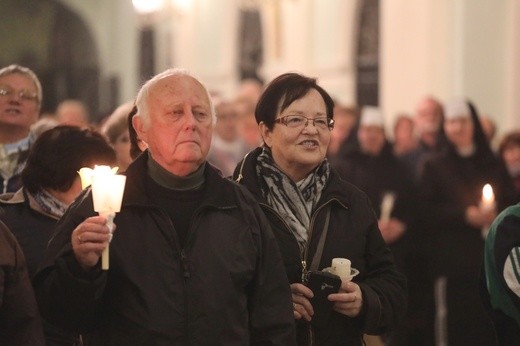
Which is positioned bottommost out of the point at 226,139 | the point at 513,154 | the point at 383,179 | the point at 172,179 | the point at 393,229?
the point at 393,229

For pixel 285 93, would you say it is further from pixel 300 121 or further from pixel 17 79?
pixel 17 79

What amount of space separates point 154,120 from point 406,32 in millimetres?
13530

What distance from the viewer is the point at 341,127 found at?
12.9 metres

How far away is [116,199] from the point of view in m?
4.55

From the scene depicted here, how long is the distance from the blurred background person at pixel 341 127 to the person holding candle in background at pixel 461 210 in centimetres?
216

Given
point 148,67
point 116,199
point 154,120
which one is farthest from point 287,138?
point 148,67

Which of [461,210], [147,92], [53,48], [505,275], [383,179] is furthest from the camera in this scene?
[53,48]

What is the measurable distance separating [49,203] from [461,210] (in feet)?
15.6

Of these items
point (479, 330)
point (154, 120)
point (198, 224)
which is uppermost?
point (154, 120)

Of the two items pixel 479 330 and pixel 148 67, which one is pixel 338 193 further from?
pixel 148 67

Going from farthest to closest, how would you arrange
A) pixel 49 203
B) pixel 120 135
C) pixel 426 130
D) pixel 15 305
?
pixel 426 130 → pixel 120 135 → pixel 49 203 → pixel 15 305

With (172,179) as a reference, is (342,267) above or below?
below

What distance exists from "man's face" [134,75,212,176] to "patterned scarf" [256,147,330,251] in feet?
2.19

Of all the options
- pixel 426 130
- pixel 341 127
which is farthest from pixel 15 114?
pixel 426 130
